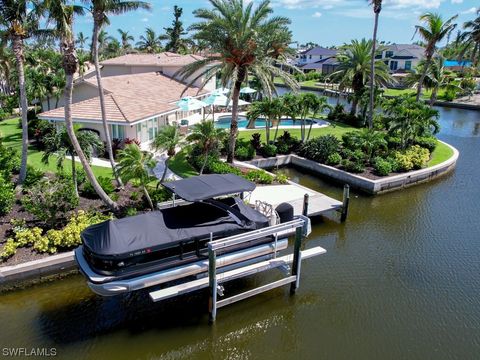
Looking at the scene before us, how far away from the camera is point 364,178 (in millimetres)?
23266

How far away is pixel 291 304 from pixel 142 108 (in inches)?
764

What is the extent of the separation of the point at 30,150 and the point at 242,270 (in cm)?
2049

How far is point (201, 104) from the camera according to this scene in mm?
30547

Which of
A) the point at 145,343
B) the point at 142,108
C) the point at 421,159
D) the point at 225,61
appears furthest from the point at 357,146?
the point at 145,343

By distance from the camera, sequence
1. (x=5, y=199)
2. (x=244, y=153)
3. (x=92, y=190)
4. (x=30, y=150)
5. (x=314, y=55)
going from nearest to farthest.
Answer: (x=5, y=199) → (x=92, y=190) → (x=244, y=153) → (x=30, y=150) → (x=314, y=55)

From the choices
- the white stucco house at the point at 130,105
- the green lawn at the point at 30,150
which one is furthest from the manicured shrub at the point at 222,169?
the green lawn at the point at 30,150

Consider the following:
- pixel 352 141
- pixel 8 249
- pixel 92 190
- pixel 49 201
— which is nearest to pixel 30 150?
pixel 92 190

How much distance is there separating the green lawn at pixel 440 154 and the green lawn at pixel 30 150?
69.3 feet

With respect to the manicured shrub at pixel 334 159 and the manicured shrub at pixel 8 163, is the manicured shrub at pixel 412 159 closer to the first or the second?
the manicured shrub at pixel 334 159

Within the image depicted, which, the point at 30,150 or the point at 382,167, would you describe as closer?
the point at 382,167

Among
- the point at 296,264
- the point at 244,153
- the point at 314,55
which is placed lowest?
the point at 296,264

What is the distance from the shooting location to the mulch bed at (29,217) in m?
13.6

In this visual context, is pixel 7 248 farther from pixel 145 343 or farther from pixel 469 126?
pixel 469 126

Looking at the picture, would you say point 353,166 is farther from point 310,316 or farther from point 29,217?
point 29,217
